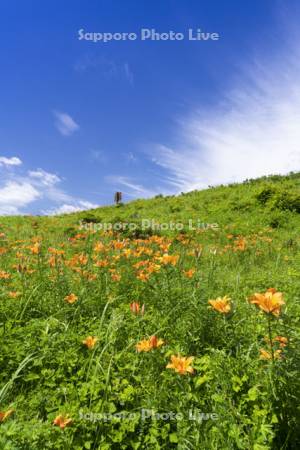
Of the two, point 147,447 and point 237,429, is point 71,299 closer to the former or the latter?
point 147,447

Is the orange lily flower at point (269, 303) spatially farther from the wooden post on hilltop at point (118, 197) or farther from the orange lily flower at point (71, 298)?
the wooden post on hilltop at point (118, 197)

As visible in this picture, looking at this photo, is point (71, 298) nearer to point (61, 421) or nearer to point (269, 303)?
point (61, 421)

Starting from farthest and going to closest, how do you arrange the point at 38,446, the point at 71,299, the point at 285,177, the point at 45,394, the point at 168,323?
the point at 285,177
the point at 71,299
the point at 168,323
the point at 45,394
the point at 38,446

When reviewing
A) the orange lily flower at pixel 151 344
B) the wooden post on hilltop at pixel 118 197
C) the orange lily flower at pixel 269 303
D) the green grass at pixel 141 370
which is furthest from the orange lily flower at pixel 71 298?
the wooden post on hilltop at pixel 118 197

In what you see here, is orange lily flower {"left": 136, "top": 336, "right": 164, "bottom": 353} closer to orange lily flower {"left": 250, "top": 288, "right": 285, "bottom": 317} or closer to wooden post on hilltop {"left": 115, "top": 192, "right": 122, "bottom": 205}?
orange lily flower {"left": 250, "top": 288, "right": 285, "bottom": 317}

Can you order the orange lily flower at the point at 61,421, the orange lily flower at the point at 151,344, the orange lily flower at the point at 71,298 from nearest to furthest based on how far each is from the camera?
1. the orange lily flower at the point at 61,421
2. the orange lily flower at the point at 151,344
3. the orange lily flower at the point at 71,298

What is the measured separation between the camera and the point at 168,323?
3467 millimetres

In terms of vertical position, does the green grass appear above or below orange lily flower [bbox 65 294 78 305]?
below

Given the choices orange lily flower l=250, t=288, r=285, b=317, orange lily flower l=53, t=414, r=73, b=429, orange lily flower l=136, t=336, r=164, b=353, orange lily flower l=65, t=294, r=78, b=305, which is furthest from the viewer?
orange lily flower l=65, t=294, r=78, b=305

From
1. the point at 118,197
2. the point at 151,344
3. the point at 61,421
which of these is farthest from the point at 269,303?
the point at 118,197

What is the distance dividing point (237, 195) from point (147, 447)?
16223 millimetres

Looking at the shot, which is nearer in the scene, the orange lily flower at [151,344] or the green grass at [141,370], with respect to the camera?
the green grass at [141,370]

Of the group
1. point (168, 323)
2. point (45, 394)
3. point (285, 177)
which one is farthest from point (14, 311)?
point (285, 177)

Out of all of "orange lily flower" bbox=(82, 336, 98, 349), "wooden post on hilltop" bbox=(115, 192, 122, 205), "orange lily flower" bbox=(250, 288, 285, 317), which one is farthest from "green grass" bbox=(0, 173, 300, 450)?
"wooden post on hilltop" bbox=(115, 192, 122, 205)
